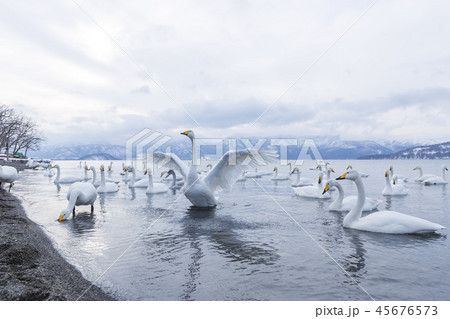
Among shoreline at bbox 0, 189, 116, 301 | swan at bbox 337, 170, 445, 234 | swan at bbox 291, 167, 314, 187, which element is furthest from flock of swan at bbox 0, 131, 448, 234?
swan at bbox 291, 167, 314, 187

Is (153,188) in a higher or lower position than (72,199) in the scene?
lower

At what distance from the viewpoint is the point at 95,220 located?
12398 millimetres

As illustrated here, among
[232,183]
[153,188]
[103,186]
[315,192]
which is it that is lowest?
[315,192]

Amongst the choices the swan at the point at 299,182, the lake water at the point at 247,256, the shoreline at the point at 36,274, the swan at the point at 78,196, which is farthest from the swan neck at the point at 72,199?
the swan at the point at 299,182

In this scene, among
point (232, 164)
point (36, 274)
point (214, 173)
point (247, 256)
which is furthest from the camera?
point (214, 173)

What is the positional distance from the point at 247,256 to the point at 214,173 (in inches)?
254

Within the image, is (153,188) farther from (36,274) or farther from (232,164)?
(36,274)

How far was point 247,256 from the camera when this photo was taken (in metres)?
8.02

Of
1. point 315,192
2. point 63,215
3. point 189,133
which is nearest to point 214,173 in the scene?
point 189,133

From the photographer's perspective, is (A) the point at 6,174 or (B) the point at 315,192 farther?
(A) the point at 6,174

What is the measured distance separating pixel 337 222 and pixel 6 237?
10775 mm

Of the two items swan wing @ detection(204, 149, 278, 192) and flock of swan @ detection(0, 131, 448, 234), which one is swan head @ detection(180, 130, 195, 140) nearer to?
flock of swan @ detection(0, 131, 448, 234)

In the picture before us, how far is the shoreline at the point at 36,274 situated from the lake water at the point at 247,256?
35 cm
